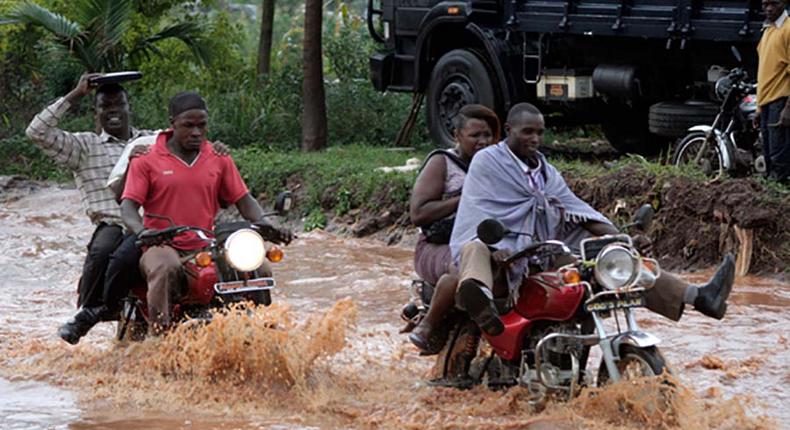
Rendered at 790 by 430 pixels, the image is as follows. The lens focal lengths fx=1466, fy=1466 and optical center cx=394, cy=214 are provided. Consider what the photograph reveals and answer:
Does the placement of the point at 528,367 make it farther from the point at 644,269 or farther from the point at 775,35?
the point at 775,35

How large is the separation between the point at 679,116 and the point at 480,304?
801 centimetres

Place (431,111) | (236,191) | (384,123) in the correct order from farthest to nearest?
1. (384,123)
2. (431,111)
3. (236,191)

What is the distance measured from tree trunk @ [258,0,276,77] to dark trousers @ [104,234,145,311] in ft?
41.9

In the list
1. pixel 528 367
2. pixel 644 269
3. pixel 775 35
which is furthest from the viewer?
pixel 775 35

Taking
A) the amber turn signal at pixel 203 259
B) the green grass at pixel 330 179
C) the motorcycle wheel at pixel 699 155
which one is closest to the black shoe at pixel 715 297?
the amber turn signal at pixel 203 259

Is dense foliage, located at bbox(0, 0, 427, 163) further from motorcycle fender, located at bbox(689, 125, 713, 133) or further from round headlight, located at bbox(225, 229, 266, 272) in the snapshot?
round headlight, located at bbox(225, 229, 266, 272)

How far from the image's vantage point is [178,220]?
25.9 ft

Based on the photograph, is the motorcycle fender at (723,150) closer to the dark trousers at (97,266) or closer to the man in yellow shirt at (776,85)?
the man in yellow shirt at (776,85)

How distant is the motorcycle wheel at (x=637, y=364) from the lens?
6406 mm

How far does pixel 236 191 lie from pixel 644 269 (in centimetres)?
255

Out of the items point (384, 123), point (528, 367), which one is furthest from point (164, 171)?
point (384, 123)

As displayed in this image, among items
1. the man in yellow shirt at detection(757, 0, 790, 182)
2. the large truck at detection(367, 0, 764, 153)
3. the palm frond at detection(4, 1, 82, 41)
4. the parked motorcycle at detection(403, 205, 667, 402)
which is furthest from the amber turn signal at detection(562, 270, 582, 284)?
the palm frond at detection(4, 1, 82, 41)

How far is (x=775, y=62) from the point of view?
11.6 metres

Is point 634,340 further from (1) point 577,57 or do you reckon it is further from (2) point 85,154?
(1) point 577,57
